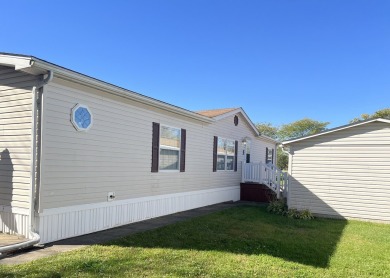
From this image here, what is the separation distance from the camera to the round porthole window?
5.93 meters

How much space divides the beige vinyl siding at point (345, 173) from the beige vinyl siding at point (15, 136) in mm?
8012

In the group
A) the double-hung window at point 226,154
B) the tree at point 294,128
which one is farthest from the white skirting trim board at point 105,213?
the tree at point 294,128

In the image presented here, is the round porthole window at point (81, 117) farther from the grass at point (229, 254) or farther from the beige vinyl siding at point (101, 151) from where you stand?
the grass at point (229, 254)

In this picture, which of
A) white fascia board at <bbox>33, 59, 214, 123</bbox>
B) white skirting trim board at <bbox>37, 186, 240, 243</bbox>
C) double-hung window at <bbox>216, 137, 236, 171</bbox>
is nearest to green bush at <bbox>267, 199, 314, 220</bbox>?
white skirting trim board at <bbox>37, 186, 240, 243</bbox>

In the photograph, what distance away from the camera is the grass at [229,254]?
4.15m

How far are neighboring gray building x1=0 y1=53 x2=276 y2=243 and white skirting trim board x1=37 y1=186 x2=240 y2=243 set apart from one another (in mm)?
21

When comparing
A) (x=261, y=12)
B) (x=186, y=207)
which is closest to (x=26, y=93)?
(x=186, y=207)

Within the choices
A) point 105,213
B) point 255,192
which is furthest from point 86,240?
point 255,192

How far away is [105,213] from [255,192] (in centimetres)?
825

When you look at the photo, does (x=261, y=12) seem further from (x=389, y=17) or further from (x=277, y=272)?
(x=277, y=272)

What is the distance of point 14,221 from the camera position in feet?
18.0

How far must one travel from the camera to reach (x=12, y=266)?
4125 mm

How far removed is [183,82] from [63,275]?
855 inches

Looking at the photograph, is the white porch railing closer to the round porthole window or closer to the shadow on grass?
the shadow on grass
